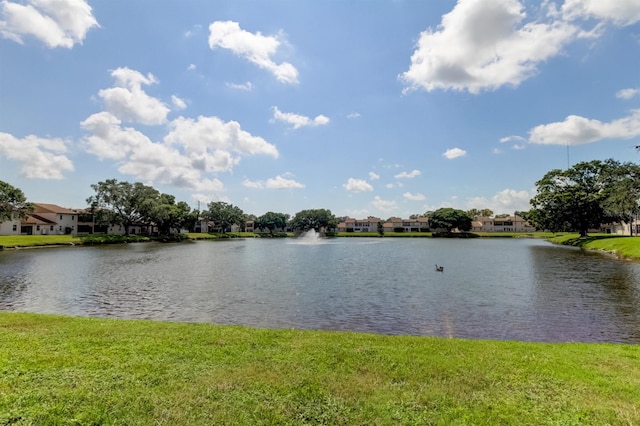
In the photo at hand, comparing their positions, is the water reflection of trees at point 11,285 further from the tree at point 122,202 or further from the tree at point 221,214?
the tree at point 221,214

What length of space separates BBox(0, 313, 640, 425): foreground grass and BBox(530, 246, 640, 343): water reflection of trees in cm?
444

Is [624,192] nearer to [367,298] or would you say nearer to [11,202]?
[367,298]

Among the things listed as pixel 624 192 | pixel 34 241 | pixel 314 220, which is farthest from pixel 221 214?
pixel 624 192

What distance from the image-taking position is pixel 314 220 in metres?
139

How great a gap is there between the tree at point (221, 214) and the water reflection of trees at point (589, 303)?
377ft

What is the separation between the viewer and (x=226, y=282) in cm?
→ 2595

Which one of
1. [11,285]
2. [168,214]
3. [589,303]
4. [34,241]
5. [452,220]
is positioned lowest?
[589,303]

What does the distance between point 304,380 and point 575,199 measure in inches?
2991

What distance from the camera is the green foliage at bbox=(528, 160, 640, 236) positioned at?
60.7 m

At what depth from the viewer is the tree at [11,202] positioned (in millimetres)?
60406

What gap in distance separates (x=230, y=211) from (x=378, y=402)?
439 feet

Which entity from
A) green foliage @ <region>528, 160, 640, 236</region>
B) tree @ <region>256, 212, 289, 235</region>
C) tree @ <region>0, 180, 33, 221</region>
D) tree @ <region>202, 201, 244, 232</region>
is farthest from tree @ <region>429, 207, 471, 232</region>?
tree @ <region>0, 180, 33, 221</region>

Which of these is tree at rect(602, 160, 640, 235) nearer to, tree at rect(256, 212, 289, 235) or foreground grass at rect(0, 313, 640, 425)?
foreground grass at rect(0, 313, 640, 425)

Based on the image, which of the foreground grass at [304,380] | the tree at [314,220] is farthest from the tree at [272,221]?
the foreground grass at [304,380]
